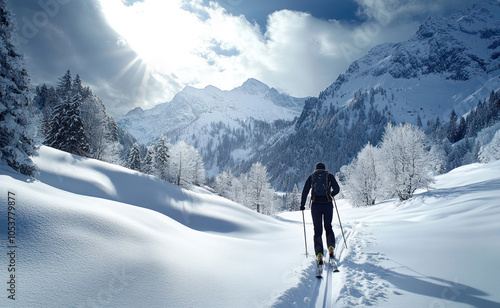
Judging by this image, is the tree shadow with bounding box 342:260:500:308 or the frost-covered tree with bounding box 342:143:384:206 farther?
the frost-covered tree with bounding box 342:143:384:206

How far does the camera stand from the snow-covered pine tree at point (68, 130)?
22.6 m

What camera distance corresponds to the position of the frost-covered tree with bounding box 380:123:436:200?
21.0m

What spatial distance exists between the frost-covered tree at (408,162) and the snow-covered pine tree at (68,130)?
118ft

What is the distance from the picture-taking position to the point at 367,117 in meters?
167

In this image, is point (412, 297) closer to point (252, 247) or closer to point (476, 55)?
point (252, 247)

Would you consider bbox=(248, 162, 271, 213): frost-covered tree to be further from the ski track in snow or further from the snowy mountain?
the snowy mountain

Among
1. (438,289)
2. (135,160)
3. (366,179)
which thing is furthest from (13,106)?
(366,179)

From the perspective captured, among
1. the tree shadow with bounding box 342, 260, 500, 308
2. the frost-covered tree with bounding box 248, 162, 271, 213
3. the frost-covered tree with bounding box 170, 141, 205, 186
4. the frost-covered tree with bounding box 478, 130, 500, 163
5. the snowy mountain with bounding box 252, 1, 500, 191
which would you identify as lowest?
the tree shadow with bounding box 342, 260, 500, 308

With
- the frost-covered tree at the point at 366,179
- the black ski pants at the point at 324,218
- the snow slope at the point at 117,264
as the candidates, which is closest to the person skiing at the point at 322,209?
the black ski pants at the point at 324,218

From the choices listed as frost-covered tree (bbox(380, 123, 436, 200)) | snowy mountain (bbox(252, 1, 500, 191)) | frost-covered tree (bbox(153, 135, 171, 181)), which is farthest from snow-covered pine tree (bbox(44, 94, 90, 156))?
snowy mountain (bbox(252, 1, 500, 191))

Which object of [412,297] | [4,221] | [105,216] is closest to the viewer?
[4,221]

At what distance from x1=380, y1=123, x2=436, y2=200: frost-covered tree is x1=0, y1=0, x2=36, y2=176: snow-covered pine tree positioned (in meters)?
28.5

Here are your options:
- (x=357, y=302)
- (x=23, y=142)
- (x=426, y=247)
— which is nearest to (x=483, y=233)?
(x=426, y=247)

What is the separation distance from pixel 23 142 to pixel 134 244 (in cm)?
811
